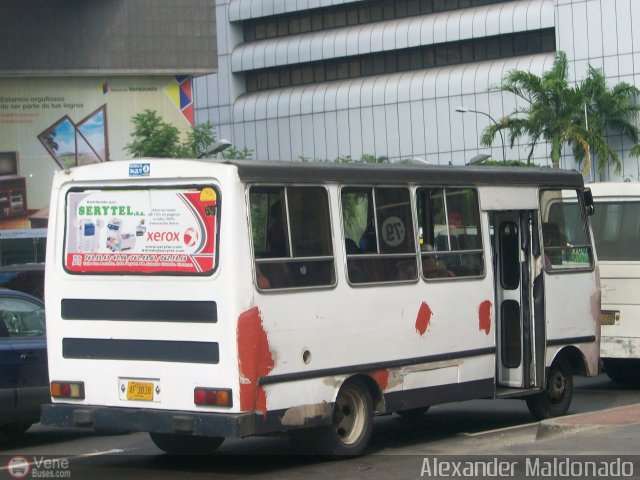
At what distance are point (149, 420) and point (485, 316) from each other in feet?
12.7

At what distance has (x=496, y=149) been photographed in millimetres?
63156

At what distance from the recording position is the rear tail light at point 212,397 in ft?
31.7

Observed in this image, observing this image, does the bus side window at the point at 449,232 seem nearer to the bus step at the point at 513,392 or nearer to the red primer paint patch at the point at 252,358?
the bus step at the point at 513,392

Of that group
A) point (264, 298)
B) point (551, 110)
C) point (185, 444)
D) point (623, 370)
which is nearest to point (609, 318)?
point (623, 370)

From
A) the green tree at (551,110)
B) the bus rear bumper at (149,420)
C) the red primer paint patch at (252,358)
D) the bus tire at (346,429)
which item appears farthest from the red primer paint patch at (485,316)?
the green tree at (551,110)

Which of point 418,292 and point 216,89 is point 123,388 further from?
point 216,89

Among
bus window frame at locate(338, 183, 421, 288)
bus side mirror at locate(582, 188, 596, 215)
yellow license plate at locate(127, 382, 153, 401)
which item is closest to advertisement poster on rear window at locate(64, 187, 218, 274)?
yellow license plate at locate(127, 382, 153, 401)

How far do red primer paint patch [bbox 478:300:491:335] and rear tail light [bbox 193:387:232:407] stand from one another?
3.41 metres

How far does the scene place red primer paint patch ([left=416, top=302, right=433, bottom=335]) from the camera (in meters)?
11.4

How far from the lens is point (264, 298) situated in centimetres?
991

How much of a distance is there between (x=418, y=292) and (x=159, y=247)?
263 cm

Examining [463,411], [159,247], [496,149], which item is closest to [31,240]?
[496,149]

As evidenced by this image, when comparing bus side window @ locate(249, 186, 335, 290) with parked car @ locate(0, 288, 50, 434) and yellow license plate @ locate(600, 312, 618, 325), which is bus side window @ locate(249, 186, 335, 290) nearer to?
parked car @ locate(0, 288, 50, 434)

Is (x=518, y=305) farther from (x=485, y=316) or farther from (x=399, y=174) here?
(x=399, y=174)
